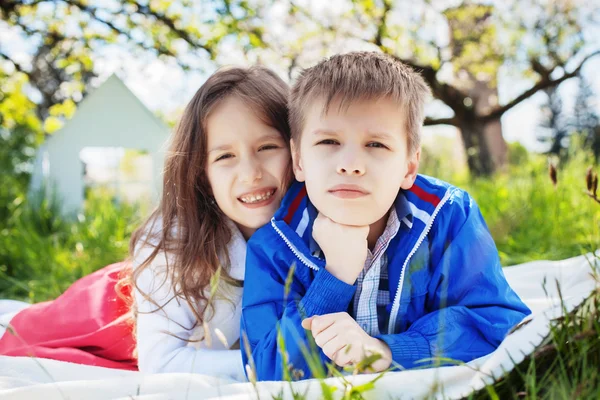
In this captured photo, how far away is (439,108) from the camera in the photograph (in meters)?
9.43

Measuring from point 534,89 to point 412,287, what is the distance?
8.33 meters

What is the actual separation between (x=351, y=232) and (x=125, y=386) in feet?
2.44

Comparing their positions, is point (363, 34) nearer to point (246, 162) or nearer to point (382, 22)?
point (382, 22)

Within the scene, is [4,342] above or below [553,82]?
below

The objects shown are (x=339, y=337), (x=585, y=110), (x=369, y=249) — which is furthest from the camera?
(x=585, y=110)

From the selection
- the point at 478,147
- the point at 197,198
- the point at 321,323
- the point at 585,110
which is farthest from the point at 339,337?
the point at 585,110

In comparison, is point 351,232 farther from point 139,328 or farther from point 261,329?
point 139,328

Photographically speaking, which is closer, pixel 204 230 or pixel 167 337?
pixel 167 337

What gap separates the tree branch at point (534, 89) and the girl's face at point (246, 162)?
7936 millimetres

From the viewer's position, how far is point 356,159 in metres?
1.55

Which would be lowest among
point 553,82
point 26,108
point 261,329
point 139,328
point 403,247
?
point 139,328

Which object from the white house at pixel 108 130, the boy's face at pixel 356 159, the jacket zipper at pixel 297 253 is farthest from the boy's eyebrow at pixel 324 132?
the white house at pixel 108 130

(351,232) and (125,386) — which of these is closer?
(125,386)

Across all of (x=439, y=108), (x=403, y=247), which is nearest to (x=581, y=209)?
(x=403, y=247)
